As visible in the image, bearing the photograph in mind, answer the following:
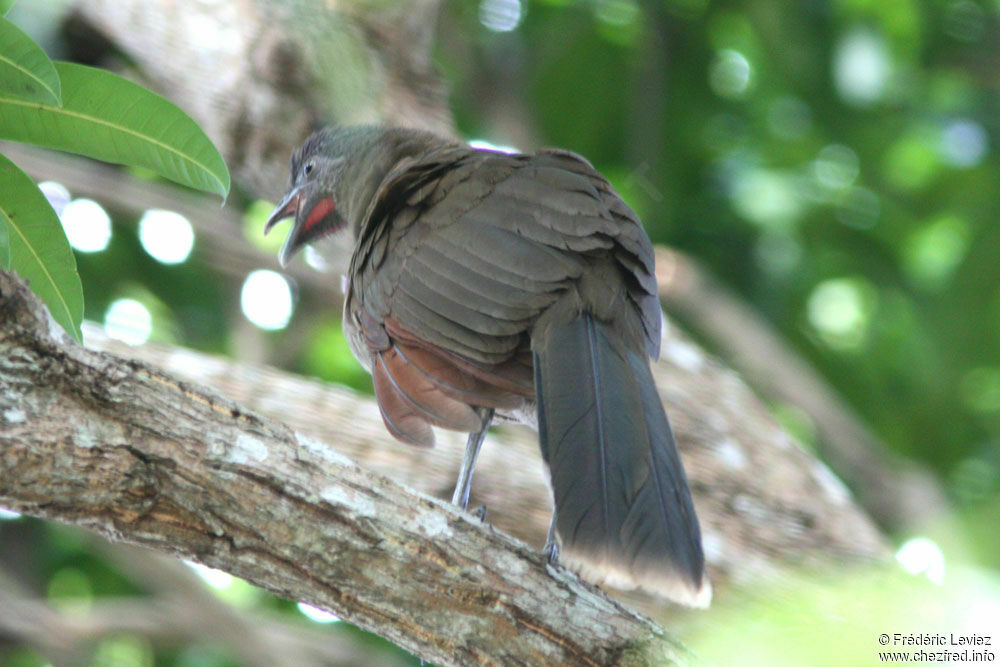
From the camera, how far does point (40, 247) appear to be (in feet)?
7.43

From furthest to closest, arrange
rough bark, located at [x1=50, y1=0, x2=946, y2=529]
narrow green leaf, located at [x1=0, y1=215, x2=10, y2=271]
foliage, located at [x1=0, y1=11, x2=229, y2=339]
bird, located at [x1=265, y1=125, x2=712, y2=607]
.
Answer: rough bark, located at [x1=50, y1=0, x2=946, y2=529]
bird, located at [x1=265, y1=125, x2=712, y2=607]
foliage, located at [x1=0, y1=11, x2=229, y2=339]
narrow green leaf, located at [x1=0, y1=215, x2=10, y2=271]

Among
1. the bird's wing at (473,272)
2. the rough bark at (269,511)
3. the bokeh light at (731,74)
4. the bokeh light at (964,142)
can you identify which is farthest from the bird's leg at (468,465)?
the bokeh light at (964,142)

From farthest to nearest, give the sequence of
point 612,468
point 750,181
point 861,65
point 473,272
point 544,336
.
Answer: point 750,181 < point 861,65 < point 473,272 < point 544,336 < point 612,468

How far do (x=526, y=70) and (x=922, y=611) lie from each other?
202 inches

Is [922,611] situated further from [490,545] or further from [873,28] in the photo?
[873,28]

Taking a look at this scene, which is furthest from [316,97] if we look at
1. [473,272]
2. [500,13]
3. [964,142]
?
[964,142]

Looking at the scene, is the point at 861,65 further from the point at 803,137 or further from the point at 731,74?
the point at 731,74

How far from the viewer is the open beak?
4102 mm

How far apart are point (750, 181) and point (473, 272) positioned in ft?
11.4

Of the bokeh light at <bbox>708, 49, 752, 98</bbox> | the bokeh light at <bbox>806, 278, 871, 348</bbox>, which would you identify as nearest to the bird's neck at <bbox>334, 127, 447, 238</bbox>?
the bokeh light at <bbox>708, 49, 752, 98</bbox>

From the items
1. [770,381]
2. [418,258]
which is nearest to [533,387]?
[418,258]

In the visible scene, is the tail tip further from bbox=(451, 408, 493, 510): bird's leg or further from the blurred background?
the blurred background

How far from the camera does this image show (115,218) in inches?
231

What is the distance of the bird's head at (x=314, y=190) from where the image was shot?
411cm
